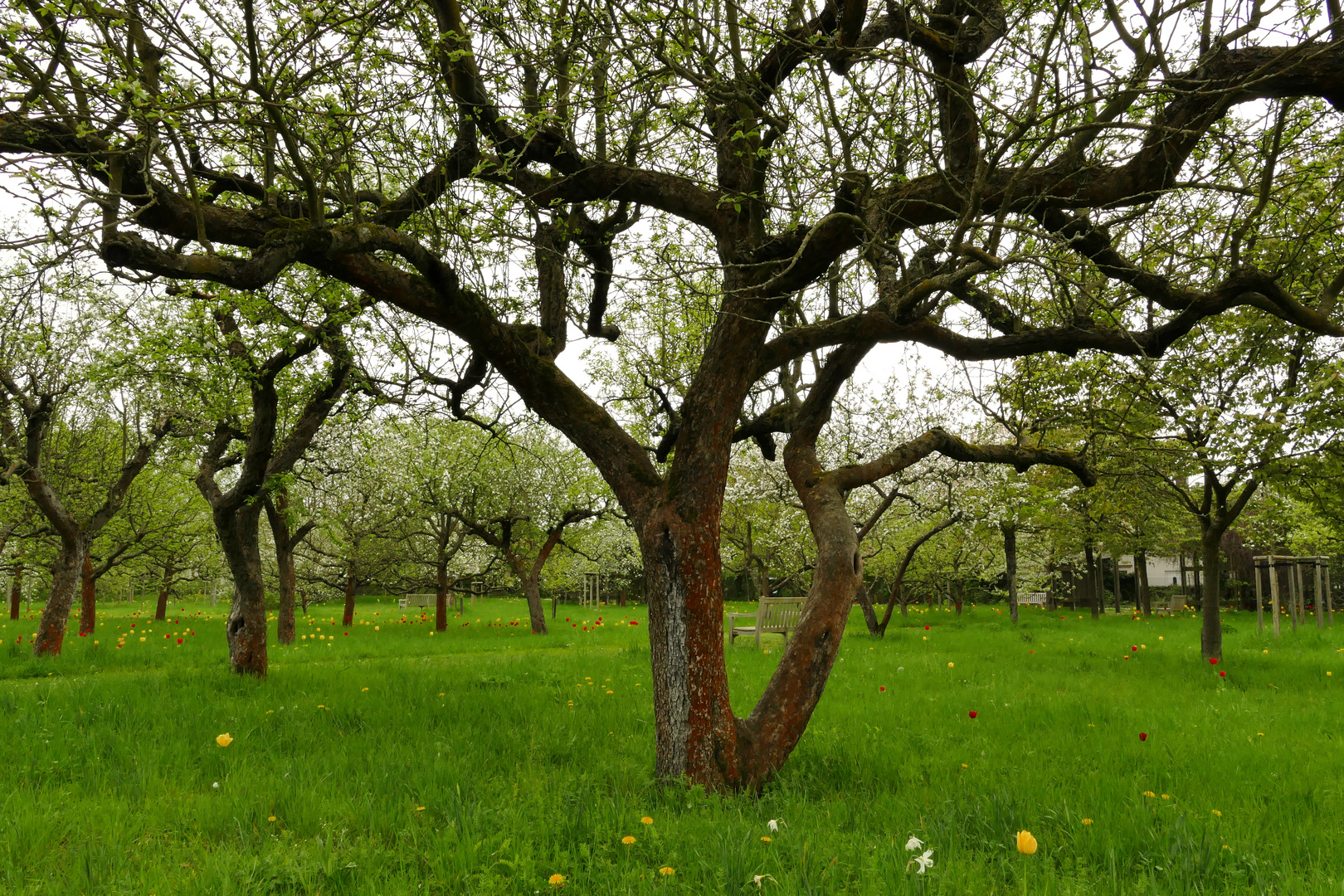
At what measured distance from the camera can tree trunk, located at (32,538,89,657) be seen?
41.0 ft

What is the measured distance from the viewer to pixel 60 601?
12781 mm

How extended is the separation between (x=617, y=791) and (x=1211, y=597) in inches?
506

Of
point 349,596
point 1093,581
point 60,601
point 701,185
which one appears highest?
point 701,185

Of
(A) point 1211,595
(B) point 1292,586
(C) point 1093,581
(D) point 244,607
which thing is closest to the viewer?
(D) point 244,607

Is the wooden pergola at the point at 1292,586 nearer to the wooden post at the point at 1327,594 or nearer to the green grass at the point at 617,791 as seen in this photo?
the wooden post at the point at 1327,594

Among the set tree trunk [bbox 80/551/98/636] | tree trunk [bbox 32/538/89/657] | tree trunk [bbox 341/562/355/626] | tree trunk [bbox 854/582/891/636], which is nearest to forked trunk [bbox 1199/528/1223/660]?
tree trunk [bbox 854/582/891/636]

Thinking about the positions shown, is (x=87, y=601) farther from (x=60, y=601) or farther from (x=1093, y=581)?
(x=1093, y=581)

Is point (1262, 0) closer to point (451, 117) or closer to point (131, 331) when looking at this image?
point (451, 117)

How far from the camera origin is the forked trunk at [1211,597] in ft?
40.1

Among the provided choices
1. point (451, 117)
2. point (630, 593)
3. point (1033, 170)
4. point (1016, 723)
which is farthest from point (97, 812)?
point (630, 593)

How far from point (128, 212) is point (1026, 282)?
24.8 feet

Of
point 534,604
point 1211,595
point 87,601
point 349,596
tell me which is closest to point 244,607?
point 534,604

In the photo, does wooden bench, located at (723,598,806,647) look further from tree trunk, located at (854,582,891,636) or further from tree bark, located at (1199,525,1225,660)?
tree bark, located at (1199,525,1225,660)

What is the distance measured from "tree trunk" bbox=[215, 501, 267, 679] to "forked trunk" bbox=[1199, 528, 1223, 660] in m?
15.4
